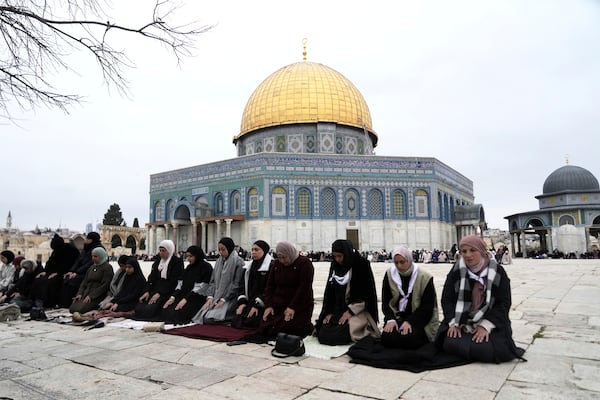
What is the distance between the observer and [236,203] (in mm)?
27094

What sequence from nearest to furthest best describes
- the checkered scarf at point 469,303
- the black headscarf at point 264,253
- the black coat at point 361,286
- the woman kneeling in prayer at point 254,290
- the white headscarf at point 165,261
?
the checkered scarf at point 469,303 → the black coat at point 361,286 → the woman kneeling in prayer at point 254,290 → the black headscarf at point 264,253 → the white headscarf at point 165,261

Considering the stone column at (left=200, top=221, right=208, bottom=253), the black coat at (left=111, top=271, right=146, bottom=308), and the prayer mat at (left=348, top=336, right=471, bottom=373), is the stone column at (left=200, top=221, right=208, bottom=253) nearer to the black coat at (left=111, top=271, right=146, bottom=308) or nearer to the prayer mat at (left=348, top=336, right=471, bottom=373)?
the black coat at (left=111, top=271, right=146, bottom=308)

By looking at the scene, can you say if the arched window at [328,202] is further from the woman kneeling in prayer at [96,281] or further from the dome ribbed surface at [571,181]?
the woman kneeling in prayer at [96,281]

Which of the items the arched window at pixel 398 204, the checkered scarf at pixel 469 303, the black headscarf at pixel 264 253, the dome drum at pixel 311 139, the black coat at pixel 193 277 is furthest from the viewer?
the dome drum at pixel 311 139

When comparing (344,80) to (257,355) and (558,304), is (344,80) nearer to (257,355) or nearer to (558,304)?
(558,304)

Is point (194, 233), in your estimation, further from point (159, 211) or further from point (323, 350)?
point (323, 350)

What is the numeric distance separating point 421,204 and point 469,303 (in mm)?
24376

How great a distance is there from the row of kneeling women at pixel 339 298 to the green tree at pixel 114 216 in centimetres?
4231

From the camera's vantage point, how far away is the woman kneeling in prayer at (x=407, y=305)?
3688 millimetres

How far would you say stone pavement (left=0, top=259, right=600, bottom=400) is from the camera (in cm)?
279

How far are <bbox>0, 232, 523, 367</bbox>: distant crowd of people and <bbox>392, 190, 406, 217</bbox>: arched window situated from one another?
2183 centimetres

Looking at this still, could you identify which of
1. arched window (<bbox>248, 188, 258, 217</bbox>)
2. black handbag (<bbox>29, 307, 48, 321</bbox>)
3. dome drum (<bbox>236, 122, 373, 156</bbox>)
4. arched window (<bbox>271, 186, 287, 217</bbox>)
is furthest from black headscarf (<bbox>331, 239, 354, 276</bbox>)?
dome drum (<bbox>236, 122, 373, 156</bbox>)

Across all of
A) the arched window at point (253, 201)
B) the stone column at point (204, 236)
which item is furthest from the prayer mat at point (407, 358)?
the stone column at point (204, 236)

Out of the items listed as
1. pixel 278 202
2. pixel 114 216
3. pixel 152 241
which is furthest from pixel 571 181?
pixel 114 216
